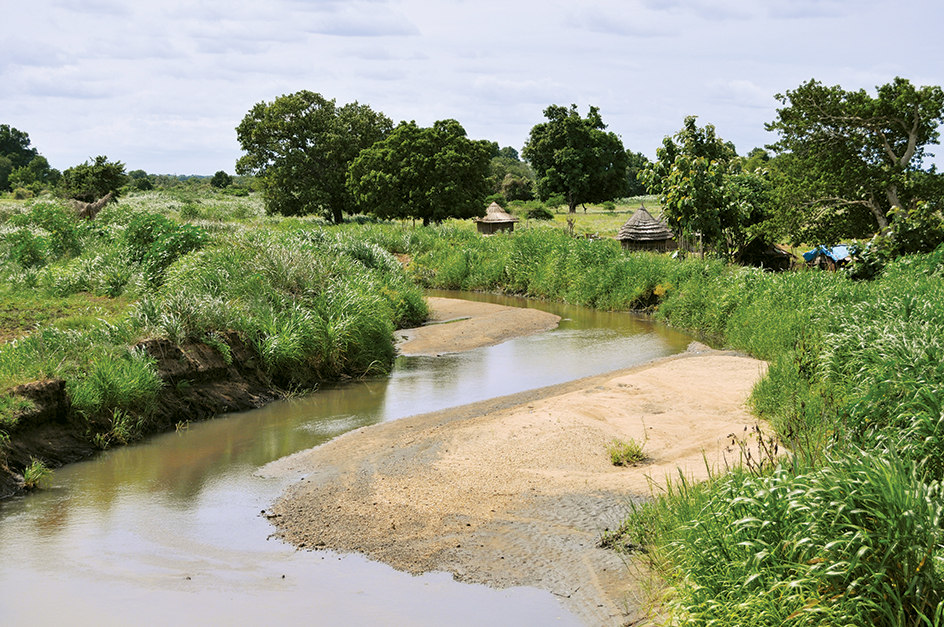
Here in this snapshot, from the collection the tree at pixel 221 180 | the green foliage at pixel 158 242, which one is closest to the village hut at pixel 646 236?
the green foliage at pixel 158 242

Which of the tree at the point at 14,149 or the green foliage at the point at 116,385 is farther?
the tree at the point at 14,149

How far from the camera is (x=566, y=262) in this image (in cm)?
2741

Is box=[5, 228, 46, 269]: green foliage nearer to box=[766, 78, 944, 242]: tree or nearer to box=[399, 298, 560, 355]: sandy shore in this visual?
box=[399, 298, 560, 355]: sandy shore

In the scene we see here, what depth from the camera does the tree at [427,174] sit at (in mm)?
42781

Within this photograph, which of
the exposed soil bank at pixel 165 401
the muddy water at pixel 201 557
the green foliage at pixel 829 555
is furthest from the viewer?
the exposed soil bank at pixel 165 401

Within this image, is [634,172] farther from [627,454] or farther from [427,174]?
[627,454]

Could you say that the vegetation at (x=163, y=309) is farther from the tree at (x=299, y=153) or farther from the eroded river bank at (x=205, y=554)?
the tree at (x=299, y=153)

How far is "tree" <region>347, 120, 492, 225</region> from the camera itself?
140 feet

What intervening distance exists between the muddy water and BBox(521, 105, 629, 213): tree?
178 feet

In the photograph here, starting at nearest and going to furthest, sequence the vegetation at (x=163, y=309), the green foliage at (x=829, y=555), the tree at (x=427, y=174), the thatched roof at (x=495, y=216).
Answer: the green foliage at (x=829, y=555) < the vegetation at (x=163, y=309) < the thatched roof at (x=495, y=216) < the tree at (x=427, y=174)

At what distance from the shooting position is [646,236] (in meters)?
29.1

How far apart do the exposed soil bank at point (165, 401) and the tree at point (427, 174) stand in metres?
30.5

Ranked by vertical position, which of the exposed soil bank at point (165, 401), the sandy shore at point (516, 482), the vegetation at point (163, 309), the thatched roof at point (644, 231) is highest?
the thatched roof at point (644, 231)

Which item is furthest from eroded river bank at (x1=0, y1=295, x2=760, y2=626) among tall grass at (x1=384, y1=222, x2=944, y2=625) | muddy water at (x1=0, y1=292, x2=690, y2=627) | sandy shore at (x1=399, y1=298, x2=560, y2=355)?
sandy shore at (x1=399, y1=298, x2=560, y2=355)
